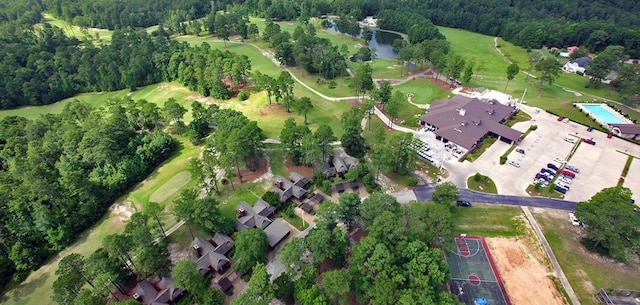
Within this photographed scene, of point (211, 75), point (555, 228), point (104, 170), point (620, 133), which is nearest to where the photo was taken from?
point (555, 228)

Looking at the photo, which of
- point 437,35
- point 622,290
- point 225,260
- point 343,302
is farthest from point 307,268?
point 437,35

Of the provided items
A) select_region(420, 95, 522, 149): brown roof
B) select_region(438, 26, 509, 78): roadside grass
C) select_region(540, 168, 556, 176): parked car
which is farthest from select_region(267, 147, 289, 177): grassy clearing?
select_region(438, 26, 509, 78): roadside grass

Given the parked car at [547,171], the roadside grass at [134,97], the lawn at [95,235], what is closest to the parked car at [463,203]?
the parked car at [547,171]

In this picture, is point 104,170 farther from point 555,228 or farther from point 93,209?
point 555,228

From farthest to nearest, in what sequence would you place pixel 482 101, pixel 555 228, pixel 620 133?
pixel 482 101 < pixel 620 133 < pixel 555 228

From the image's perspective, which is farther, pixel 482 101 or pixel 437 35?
pixel 437 35

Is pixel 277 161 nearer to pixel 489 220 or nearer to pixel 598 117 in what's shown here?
pixel 489 220
